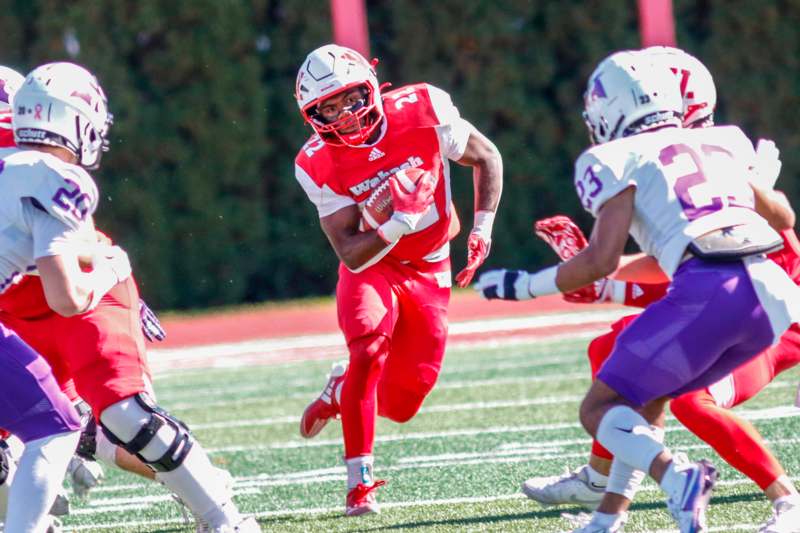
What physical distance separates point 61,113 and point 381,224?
55.2 inches

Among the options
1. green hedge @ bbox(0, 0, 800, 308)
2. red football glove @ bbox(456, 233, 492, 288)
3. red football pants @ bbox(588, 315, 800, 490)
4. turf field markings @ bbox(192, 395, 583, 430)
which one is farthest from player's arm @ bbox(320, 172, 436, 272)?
green hedge @ bbox(0, 0, 800, 308)

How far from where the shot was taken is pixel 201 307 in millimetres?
15344

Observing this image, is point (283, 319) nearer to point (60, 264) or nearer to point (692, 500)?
point (60, 264)

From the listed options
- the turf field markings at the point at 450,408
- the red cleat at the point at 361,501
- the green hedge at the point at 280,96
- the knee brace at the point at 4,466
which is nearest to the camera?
the knee brace at the point at 4,466

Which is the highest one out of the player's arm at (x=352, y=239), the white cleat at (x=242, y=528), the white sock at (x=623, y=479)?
the player's arm at (x=352, y=239)

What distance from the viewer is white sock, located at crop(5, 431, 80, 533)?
3.77 m

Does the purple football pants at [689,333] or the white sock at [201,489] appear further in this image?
the white sock at [201,489]

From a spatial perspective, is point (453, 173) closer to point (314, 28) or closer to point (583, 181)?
point (314, 28)

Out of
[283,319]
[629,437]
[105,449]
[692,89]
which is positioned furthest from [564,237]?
[283,319]

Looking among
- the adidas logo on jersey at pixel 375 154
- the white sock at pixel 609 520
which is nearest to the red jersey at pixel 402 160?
the adidas logo on jersey at pixel 375 154

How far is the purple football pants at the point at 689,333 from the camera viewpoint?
146 inches

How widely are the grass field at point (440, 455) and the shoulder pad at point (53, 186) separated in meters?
1.40

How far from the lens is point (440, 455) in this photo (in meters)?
6.13

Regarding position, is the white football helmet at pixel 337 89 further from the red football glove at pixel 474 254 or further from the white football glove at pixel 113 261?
the white football glove at pixel 113 261
